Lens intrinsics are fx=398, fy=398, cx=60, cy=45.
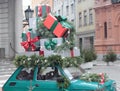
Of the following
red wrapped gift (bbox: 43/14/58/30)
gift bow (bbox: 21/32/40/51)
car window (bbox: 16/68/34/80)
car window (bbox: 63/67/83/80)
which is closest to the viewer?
car window (bbox: 63/67/83/80)

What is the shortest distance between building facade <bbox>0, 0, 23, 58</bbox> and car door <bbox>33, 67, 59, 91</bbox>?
15940mm

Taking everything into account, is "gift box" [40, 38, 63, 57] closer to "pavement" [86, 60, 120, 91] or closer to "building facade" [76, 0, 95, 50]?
"pavement" [86, 60, 120, 91]

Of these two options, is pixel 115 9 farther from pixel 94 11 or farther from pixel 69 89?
pixel 69 89

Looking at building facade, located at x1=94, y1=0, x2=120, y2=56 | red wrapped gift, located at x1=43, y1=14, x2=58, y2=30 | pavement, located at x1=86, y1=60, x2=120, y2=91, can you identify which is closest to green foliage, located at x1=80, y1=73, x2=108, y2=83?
red wrapped gift, located at x1=43, y1=14, x2=58, y2=30

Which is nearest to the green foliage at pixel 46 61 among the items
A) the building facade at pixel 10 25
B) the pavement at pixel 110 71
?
the pavement at pixel 110 71

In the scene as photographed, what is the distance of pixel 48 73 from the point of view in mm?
9648

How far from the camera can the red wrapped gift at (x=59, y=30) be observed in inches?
394

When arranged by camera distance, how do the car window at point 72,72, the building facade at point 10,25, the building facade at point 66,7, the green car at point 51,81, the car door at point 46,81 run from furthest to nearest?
the building facade at point 66,7, the building facade at point 10,25, the car window at point 72,72, the car door at point 46,81, the green car at point 51,81

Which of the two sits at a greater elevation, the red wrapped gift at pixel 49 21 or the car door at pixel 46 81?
the red wrapped gift at pixel 49 21

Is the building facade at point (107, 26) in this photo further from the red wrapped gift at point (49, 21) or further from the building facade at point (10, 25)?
the red wrapped gift at point (49, 21)

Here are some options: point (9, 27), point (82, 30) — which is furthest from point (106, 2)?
point (9, 27)

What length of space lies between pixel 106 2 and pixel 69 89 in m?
46.0

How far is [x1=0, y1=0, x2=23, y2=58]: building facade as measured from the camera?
84.0ft

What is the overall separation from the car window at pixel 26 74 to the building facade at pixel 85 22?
4856 centimetres
